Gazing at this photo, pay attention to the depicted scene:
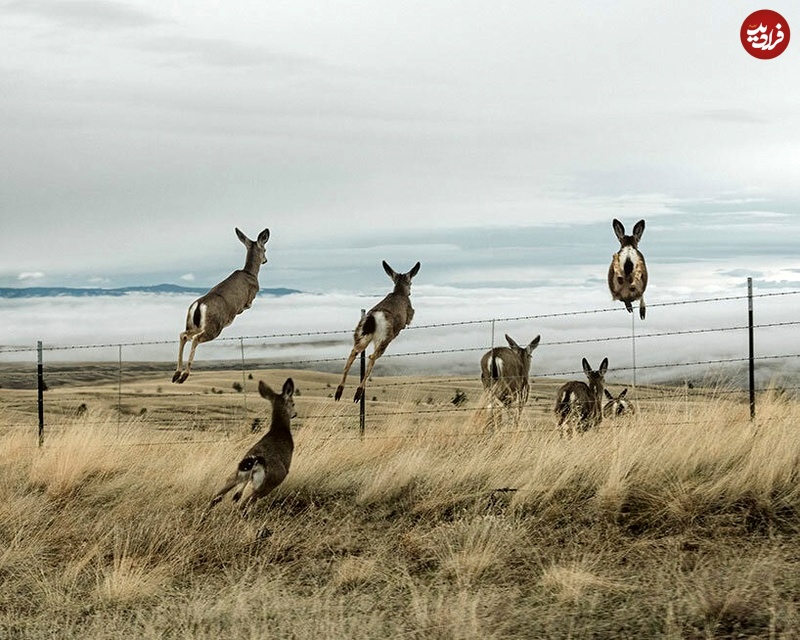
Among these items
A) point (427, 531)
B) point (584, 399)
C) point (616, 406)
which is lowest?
point (427, 531)

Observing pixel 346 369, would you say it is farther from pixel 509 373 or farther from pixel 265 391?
pixel 509 373

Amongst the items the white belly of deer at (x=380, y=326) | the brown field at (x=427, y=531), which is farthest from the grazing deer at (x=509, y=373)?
the white belly of deer at (x=380, y=326)

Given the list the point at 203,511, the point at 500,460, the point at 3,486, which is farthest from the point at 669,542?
the point at 3,486

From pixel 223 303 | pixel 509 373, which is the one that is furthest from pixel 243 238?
pixel 509 373

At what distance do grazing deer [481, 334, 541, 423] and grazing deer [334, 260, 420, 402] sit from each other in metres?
2.52

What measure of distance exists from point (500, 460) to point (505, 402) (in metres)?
2.63

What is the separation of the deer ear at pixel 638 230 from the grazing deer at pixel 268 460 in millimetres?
3762

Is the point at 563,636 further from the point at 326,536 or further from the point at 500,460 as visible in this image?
the point at 500,460

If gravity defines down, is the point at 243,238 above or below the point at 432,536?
above

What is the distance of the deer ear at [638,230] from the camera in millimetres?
11405

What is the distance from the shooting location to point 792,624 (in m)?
6.95

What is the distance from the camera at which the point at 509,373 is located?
48.0 ft

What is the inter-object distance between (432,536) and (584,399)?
470 centimetres

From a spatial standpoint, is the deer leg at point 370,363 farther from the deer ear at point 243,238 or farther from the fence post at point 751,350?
the fence post at point 751,350
